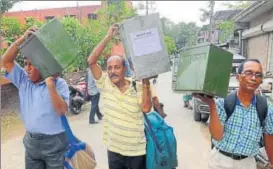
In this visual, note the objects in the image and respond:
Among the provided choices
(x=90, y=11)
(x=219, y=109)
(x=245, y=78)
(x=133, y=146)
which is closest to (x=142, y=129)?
(x=133, y=146)

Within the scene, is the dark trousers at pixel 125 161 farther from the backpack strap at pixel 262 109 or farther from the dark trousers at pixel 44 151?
the backpack strap at pixel 262 109

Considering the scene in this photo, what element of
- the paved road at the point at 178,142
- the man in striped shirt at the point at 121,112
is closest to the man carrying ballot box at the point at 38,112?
the man in striped shirt at the point at 121,112

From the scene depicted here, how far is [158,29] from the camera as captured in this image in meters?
2.30

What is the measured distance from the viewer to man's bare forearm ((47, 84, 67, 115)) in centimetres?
252

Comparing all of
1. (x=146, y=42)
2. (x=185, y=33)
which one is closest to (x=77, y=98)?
(x=146, y=42)

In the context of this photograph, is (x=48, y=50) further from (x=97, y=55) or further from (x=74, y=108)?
(x=74, y=108)

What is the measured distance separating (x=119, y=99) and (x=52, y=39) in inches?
29.1

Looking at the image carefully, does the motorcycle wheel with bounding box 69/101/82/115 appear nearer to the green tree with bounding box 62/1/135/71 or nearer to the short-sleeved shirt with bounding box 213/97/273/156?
the green tree with bounding box 62/1/135/71

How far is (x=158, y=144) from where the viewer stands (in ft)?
9.70

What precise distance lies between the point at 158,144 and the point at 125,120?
17.3 inches

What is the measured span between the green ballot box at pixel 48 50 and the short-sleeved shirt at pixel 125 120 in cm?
54

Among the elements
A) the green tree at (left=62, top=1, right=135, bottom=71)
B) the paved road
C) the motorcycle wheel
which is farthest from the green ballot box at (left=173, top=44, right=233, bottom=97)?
the motorcycle wheel

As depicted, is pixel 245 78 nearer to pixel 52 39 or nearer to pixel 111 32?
pixel 111 32

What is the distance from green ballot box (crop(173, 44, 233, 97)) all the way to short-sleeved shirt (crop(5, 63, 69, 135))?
1.08m
